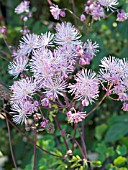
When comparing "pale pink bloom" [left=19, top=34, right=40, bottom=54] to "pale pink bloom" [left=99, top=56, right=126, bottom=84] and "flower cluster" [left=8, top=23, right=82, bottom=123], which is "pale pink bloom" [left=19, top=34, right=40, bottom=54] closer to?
"flower cluster" [left=8, top=23, right=82, bottom=123]

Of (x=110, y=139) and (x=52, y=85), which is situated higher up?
(x=52, y=85)

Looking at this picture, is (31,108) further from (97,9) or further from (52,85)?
(97,9)

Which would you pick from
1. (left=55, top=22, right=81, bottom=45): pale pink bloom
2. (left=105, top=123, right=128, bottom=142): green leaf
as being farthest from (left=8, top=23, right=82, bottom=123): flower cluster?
(left=105, top=123, right=128, bottom=142): green leaf

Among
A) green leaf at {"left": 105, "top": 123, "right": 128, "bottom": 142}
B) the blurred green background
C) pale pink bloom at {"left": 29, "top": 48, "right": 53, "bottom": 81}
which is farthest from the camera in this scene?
green leaf at {"left": 105, "top": 123, "right": 128, "bottom": 142}

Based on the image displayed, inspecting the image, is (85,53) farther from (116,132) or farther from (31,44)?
(116,132)

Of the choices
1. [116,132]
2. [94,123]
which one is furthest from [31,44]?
[94,123]

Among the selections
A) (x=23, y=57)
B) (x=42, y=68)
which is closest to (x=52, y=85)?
(x=42, y=68)

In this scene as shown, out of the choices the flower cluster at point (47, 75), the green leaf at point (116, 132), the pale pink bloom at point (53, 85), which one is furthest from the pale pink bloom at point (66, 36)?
the green leaf at point (116, 132)
